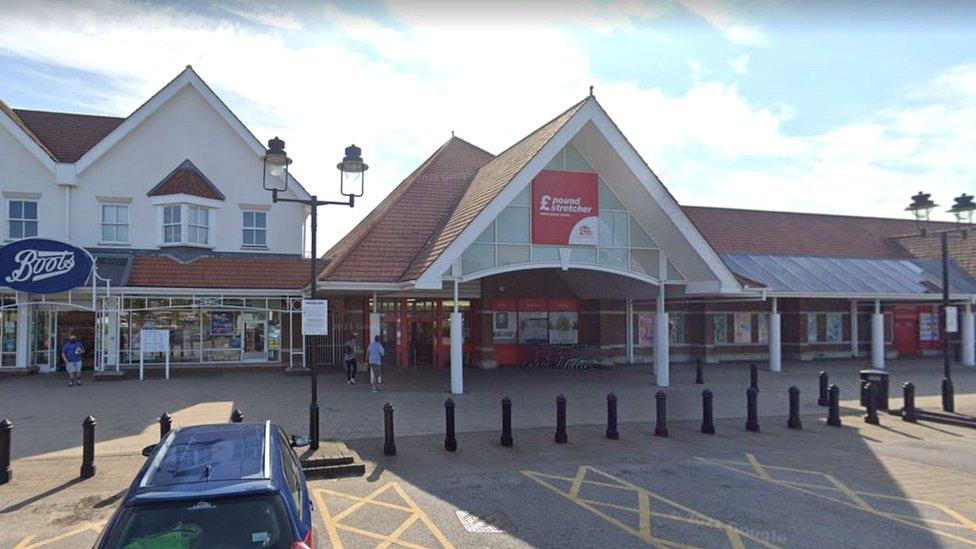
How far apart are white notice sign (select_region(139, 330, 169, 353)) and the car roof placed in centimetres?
1641

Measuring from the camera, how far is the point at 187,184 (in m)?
23.5

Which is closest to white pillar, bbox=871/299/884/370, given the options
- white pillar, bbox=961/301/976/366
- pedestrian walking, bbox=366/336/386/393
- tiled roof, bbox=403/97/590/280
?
white pillar, bbox=961/301/976/366

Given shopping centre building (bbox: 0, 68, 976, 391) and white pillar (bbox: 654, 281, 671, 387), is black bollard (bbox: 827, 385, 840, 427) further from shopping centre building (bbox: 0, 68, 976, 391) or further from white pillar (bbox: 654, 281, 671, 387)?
white pillar (bbox: 654, 281, 671, 387)

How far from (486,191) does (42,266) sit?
1401cm

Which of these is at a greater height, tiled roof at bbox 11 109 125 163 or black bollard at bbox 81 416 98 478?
tiled roof at bbox 11 109 125 163

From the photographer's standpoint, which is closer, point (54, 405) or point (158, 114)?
point (54, 405)

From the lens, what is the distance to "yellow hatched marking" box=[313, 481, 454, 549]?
7.02 meters

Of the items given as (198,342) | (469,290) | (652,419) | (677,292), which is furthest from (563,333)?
(198,342)

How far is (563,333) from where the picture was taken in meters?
26.5

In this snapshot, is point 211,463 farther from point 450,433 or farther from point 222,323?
point 222,323

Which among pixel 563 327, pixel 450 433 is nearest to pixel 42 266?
pixel 450 433

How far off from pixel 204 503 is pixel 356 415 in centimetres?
1047

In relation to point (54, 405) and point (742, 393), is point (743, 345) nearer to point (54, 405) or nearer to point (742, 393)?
point (742, 393)

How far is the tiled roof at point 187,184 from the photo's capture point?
2336 centimetres
